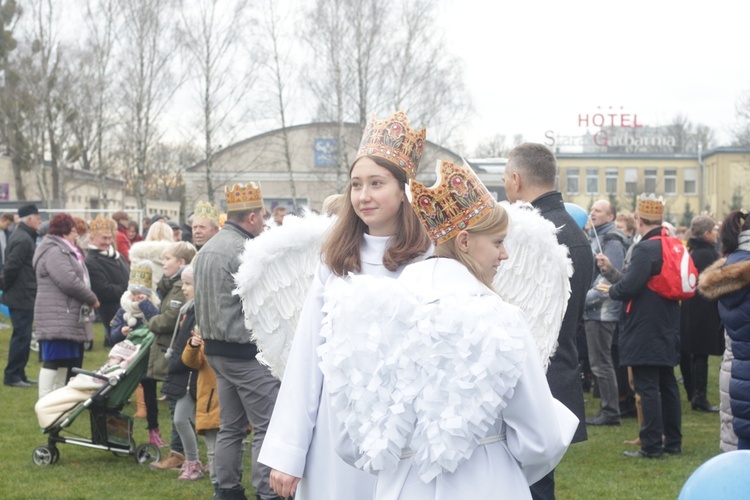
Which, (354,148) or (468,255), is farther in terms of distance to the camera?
(354,148)

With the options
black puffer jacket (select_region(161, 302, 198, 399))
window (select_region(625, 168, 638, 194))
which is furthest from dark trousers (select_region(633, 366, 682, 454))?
window (select_region(625, 168, 638, 194))

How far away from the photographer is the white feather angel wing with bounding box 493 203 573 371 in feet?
13.8

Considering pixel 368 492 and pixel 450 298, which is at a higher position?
pixel 450 298

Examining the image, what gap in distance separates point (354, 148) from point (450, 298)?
36199 millimetres

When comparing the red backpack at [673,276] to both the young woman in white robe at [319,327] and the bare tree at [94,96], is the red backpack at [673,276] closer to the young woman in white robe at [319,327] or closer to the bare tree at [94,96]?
the young woman in white robe at [319,327]

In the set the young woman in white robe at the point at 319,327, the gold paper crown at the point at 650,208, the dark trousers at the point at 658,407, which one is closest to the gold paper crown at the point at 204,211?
the gold paper crown at the point at 650,208

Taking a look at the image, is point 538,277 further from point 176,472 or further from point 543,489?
point 176,472

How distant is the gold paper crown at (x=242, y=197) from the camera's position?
20.9 ft

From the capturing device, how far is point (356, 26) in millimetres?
34375

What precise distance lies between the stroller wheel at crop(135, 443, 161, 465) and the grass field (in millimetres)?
84

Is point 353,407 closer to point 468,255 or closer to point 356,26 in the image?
point 468,255

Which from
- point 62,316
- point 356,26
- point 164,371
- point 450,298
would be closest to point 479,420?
point 450,298

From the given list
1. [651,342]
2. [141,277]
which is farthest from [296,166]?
[651,342]

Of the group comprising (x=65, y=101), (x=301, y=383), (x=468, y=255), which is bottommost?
(x=301, y=383)
